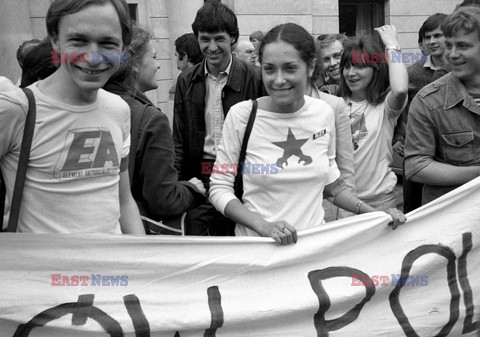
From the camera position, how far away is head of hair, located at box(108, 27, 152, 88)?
305 cm

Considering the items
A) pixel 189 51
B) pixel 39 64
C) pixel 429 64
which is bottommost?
pixel 429 64

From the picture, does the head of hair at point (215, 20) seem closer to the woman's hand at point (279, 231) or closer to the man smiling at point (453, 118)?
the man smiling at point (453, 118)

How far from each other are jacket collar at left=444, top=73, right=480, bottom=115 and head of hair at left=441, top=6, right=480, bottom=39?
0.25 metres

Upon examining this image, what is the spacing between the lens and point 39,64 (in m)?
2.99

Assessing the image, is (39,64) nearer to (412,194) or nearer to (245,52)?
(412,194)

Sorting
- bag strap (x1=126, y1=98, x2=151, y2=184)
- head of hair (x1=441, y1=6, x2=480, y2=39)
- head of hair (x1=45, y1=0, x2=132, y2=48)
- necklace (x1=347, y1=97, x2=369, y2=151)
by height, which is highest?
head of hair (x1=45, y1=0, x2=132, y2=48)

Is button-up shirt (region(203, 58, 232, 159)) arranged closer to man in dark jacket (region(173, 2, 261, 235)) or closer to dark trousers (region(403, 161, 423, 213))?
man in dark jacket (region(173, 2, 261, 235))

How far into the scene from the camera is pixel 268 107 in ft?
9.45

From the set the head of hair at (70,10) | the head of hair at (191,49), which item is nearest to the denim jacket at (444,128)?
the head of hair at (70,10)

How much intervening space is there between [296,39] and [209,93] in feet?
4.41

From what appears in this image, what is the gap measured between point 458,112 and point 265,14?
7875 mm

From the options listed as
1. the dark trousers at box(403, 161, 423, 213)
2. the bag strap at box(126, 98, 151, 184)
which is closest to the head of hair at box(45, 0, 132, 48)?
the bag strap at box(126, 98, 151, 184)

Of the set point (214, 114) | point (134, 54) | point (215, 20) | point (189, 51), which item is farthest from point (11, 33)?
point (134, 54)

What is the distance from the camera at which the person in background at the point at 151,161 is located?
2.76 m
